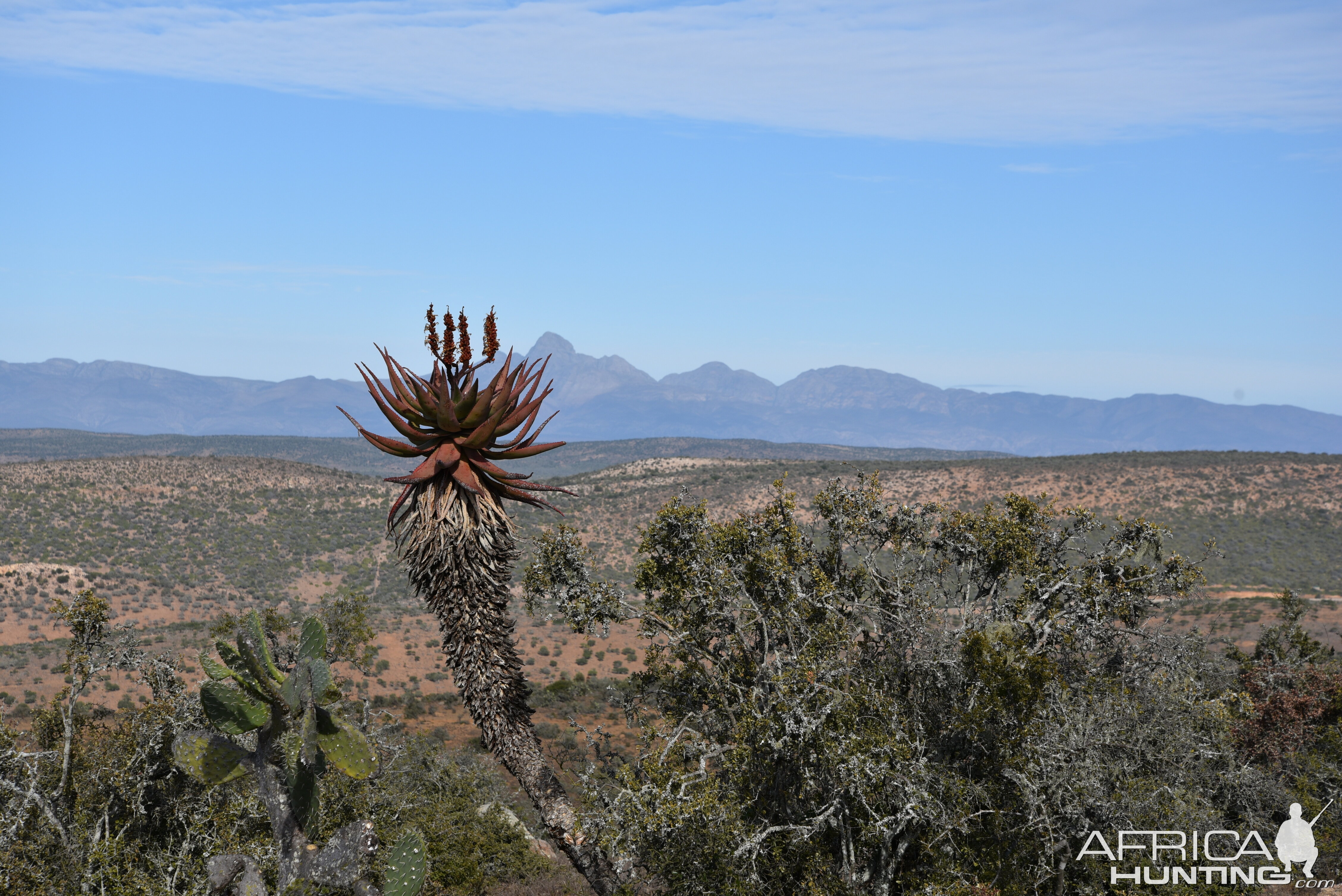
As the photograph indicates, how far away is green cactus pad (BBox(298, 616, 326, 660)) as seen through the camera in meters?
4.24

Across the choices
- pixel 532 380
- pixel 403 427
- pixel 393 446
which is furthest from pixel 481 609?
pixel 532 380

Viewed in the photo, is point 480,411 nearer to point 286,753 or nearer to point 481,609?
point 481,609

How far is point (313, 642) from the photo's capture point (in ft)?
14.1

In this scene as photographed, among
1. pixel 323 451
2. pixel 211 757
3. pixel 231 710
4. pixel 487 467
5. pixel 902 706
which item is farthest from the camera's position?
pixel 323 451

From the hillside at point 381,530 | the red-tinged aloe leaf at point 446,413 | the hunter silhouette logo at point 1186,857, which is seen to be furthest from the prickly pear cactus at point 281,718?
the hillside at point 381,530

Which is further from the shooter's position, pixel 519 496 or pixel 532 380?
pixel 532 380

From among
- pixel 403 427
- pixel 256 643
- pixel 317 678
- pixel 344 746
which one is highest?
pixel 403 427

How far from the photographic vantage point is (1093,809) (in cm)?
815

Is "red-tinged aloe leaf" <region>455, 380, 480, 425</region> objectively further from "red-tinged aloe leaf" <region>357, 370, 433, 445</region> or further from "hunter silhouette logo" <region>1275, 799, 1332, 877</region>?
"hunter silhouette logo" <region>1275, 799, 1332, 877</region>

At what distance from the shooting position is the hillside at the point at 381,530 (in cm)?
3362

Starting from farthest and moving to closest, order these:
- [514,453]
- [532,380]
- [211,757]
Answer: [532,380] < [514,453] < [211,757]

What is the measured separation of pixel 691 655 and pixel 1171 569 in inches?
221

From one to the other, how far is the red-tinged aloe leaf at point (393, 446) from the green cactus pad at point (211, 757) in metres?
2.20

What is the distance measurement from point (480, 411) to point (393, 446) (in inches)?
26.3
